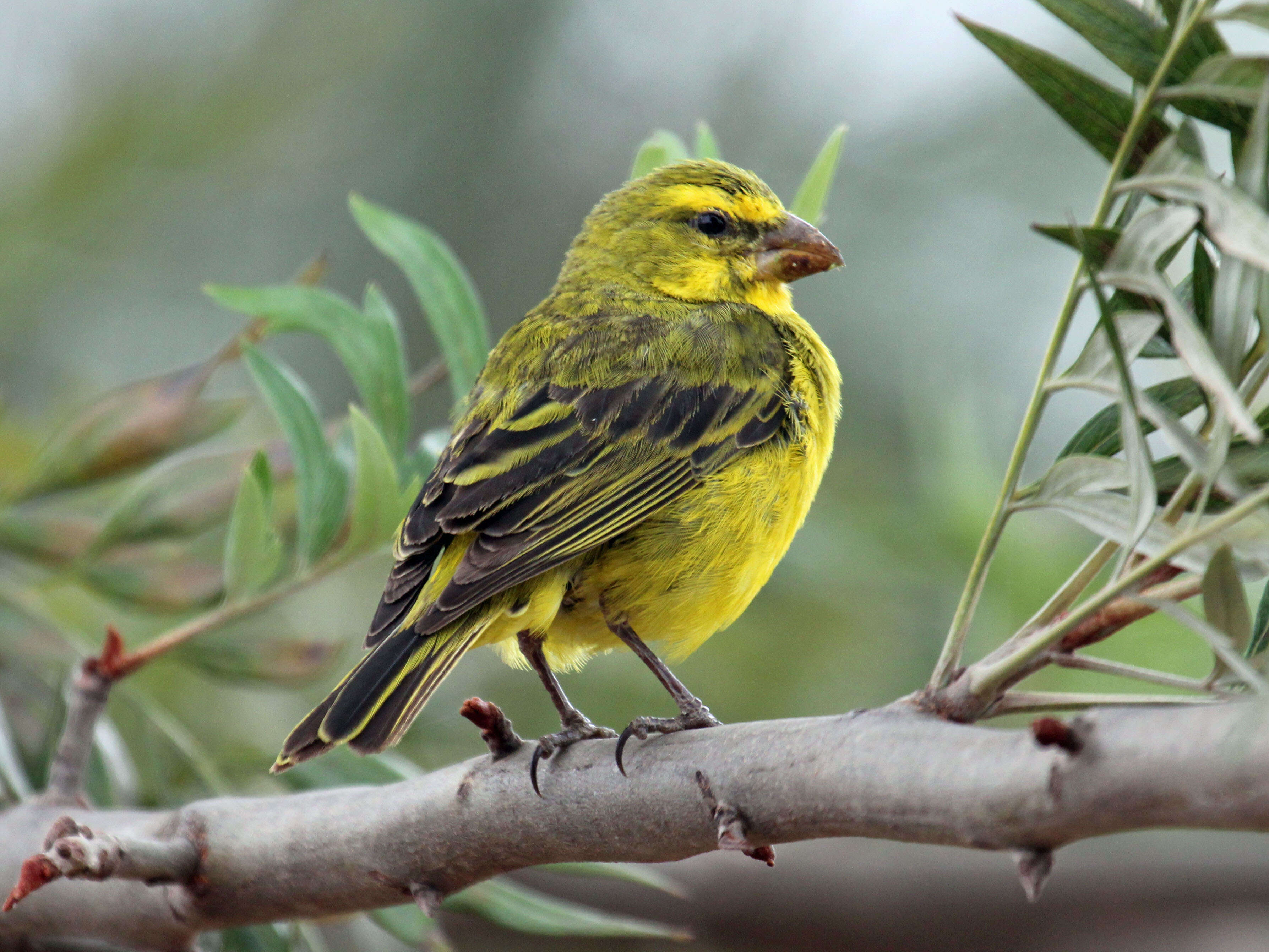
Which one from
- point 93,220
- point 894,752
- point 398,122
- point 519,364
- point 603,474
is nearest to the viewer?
point 894,752

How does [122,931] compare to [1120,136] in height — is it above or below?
below

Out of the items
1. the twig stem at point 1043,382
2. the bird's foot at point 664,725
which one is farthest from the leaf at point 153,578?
the twig stem at point 1043,382

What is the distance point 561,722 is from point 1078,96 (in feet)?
4.63

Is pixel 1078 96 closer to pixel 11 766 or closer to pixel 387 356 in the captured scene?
pixel 387 356

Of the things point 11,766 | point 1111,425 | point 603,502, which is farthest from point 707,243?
point 11,766

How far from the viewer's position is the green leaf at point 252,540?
2277 millimetres

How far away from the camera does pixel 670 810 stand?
1.52 metres

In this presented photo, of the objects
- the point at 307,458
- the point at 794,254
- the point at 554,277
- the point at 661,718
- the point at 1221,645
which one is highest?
the point at 554,277

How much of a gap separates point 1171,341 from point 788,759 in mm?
576

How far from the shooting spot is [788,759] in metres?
1.38

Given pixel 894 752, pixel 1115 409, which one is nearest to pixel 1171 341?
pixel 1115 409

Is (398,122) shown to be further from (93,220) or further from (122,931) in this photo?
(122,931)

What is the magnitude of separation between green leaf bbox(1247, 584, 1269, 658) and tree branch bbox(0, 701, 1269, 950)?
324 mm

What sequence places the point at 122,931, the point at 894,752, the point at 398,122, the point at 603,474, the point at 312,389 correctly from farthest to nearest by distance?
the point at 398,122 < the point at 312,389 < the point at 603,474 < the point at 122,931 < the point at 894,752
